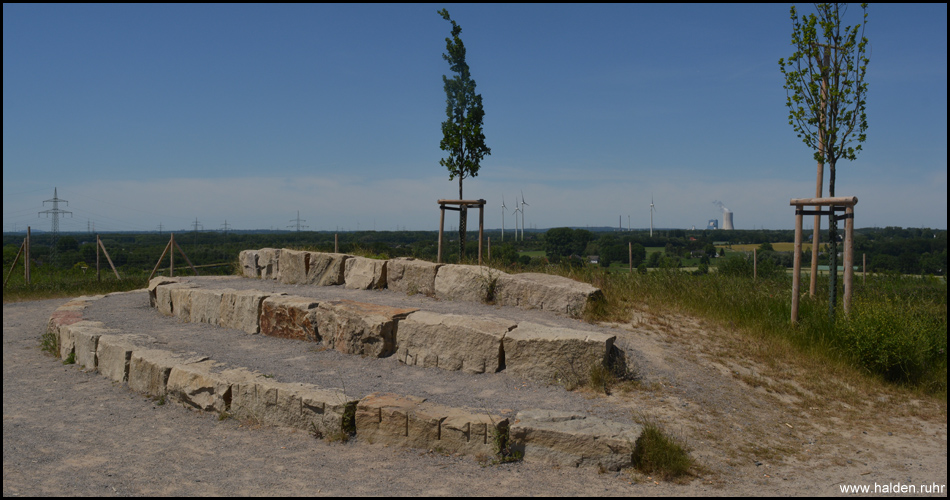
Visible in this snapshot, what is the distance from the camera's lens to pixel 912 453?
5121 mm

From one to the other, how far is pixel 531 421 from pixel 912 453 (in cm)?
355

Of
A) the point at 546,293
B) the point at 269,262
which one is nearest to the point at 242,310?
the point at 269,262

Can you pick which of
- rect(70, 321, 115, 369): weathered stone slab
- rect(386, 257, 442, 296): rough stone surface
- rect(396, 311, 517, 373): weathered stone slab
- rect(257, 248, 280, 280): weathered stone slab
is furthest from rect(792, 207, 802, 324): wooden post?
rect(257, 248, 280, 280): weathered stone slab

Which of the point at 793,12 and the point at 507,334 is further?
the point at 793,12

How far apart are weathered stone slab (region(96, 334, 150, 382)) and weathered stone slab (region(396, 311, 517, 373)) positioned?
3796 millimetres

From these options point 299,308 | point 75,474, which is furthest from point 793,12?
point 75,474

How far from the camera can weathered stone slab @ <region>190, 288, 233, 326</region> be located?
976 centimetres

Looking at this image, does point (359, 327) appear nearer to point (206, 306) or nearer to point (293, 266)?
point (206, 306)

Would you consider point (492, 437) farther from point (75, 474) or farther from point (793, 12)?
point (793, 12)

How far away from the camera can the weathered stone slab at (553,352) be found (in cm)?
619

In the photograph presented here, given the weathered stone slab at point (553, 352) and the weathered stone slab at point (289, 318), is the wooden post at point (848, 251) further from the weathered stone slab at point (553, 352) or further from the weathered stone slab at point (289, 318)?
the weathered stone slab at point (289, 318)

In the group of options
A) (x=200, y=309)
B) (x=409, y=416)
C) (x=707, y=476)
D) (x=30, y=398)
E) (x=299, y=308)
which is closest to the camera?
(x=707, y=476)

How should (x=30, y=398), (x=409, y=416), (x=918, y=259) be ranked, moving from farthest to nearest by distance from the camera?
(x=918, y=259)
(x=30, y=398)
(x=409, y=416)

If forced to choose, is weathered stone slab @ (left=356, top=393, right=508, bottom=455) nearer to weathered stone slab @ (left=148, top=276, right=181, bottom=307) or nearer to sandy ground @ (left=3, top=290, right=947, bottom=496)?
sandy ground @ (left=3, top=290, right=947, bottom=496)
